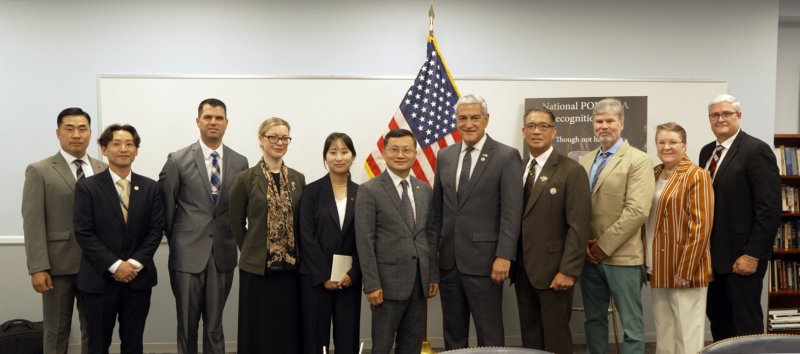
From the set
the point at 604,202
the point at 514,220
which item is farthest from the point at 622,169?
the point at 514,220

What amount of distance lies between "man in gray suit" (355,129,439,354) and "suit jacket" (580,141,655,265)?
1048mm

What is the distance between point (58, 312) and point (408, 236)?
219 cm

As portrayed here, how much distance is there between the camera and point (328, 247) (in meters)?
3.03

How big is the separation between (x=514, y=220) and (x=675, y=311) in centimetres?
115

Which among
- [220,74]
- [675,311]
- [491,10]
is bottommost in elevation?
[675,311]

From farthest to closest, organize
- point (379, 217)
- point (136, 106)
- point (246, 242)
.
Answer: point (136, 106) → point (246, 242) → point (379, 217)

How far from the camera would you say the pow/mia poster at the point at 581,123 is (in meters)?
4.29

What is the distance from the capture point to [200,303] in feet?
10.9

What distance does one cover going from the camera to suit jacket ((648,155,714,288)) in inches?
120

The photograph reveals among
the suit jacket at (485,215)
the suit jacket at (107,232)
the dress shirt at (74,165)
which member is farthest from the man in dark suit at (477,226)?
the dress shirt at (74,165)

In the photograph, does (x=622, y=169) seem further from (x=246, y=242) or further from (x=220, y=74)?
(x=220, y=74)

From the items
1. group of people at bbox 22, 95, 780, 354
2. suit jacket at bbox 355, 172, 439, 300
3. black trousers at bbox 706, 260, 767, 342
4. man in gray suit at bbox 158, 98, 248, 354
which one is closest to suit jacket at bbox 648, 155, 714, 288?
group of people at bbox 22, 95, 780, 354

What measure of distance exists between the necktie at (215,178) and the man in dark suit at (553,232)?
1.84 meters

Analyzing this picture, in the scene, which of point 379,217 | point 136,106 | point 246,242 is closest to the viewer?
point 379,217
